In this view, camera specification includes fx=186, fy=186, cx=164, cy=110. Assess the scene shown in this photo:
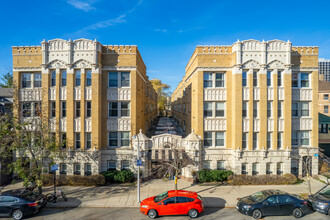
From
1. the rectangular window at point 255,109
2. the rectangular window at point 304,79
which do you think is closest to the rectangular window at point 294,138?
the rectangular window at point 255,109

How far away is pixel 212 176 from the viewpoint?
17.4 metres

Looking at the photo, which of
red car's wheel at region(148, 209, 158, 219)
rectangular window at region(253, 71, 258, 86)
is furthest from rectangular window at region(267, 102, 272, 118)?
red car's wheel at region(148, 209, 158, 219)

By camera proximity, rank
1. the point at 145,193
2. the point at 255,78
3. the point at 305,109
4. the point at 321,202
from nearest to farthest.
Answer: the point at 321,202 → the point at 145,193 → the point at 255,78 → the point at 305,109

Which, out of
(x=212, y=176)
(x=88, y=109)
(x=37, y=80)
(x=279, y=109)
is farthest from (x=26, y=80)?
(x=279, y=109)

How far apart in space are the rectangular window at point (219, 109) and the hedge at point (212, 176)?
5.51 meters

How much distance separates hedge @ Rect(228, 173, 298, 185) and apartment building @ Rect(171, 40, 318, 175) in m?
0.85

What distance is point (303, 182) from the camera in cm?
1786

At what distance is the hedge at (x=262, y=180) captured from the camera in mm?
17109

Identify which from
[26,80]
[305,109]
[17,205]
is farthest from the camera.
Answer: [305,109]

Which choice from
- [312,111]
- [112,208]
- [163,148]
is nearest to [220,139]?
[163,148]

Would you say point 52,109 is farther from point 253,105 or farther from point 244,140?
point 253,105

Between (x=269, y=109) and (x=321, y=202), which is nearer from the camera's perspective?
(x=321, y=202)

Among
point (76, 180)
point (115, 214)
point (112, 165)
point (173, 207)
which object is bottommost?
point (115, 214)

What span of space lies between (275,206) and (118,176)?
1263cm
